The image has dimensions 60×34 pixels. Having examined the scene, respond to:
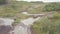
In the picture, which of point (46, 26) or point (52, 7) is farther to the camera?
point (52, 7)

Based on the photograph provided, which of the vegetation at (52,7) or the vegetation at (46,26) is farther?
the vegetation at (52,7)

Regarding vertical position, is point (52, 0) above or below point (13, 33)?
above

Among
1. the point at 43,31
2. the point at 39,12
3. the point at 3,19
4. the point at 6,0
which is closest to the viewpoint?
the point at 43,31

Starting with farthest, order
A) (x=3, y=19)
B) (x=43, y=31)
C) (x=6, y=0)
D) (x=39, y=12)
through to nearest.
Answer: (x=6, y=0)
(x=39, y=12)
(x=3, y=19)
(x=43, y=31)

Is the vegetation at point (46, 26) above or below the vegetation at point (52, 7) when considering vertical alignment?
below

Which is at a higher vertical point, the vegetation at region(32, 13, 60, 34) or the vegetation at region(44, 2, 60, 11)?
the vegetation at region(44, 2, 60, 11)

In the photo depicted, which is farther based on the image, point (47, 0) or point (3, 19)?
point (47, 0)

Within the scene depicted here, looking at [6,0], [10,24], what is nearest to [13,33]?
[10,24]

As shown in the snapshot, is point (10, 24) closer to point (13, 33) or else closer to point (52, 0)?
point (13, 33)

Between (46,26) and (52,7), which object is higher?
(52,7)

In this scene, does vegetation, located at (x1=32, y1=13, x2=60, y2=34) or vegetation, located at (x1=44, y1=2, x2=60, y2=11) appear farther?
vegetation, located at (x1=44, y1=2, x2=60, y2=11)

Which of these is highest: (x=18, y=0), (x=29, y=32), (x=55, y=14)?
(x=18, y=0)
